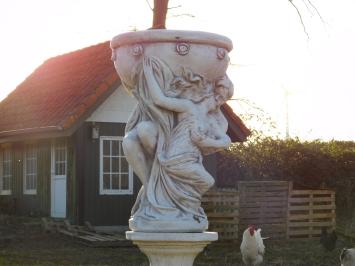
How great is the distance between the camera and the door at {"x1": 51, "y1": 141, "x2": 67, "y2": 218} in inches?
879

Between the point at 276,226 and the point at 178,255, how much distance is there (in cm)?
1407

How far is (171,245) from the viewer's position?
6.64 metres

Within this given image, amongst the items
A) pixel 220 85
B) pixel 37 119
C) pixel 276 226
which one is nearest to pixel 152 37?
pixel 220 85

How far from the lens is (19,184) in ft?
83.5

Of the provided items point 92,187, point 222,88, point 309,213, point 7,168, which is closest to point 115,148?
point 92,187

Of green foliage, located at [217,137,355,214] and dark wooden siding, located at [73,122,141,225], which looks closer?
dark wooden siding, located at [73,122,141,225]

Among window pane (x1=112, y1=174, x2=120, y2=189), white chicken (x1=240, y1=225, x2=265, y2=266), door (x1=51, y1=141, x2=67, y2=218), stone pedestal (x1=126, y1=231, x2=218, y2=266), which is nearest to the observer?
stone pedestal (x1=126, y1=231, x2=218, y2=266)

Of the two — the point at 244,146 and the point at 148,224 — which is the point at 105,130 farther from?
the point at 148,224

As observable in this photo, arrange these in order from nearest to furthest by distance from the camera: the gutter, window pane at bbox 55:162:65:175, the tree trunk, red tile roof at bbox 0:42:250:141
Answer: the tree trunk
the gutter
red tile roof at bbox 0:42:250:141
window pane at bbox 55:162:65:175

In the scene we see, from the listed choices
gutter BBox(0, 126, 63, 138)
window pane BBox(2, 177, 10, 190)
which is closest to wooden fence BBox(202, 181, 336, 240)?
gutter BBox(0, 126, 63, 138)

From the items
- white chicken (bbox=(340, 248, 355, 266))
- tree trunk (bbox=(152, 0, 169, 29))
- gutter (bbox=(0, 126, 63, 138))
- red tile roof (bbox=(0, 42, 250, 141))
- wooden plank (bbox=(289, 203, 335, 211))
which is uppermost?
tree trunk (bbox=(152, 0, 169, 29))

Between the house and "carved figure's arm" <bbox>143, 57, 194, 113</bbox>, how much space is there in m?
Result: 13.5

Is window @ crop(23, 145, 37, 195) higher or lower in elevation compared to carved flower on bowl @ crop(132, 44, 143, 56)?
lower

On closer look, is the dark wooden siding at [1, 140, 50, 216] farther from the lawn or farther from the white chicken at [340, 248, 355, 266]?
the white chicken at [340, 248, 355, 266]
